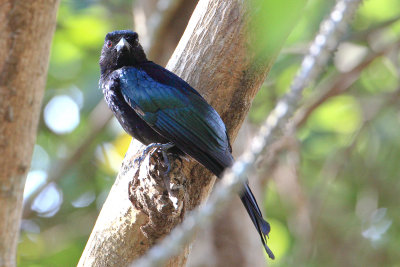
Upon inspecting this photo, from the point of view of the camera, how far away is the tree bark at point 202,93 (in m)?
3.11

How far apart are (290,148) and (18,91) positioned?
3012 millimetres

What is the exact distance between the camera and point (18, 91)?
8.63 ft

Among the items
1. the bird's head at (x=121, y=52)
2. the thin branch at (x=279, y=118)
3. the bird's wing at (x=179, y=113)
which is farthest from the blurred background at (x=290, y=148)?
the thin branch at (x=279, y=118)

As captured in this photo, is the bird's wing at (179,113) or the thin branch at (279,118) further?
the bird's wing at (179,113)

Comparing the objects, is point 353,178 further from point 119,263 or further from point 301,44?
point 119,263

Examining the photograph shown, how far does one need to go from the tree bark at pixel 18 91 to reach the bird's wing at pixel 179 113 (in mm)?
952

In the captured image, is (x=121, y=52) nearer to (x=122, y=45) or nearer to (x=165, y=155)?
(x=122, y=45)

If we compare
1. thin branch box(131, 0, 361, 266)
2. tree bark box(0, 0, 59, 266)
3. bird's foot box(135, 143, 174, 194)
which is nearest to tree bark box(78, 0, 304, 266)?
bird's foot box(135, 143, 174, 194)

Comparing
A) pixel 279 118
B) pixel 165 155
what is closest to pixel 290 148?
pixel 165 155

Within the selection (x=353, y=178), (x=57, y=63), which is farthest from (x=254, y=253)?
(x=57, y=63)

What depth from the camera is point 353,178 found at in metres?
6.55

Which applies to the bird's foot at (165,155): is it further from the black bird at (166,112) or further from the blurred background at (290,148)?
the blurred background at (290,148)

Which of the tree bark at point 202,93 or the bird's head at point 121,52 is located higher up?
the bird's head at point 121,52

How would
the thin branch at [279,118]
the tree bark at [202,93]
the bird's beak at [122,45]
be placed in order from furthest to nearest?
the bird's beak at [122,45], the tree bark at [202,93], the thin branch at [279,118]
